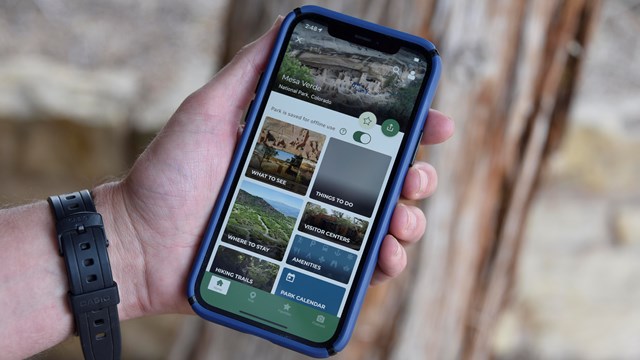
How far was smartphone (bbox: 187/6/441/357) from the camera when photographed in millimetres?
1171

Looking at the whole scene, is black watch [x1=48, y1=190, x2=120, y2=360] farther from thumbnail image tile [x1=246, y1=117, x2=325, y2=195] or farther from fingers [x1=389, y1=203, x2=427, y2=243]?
fingers [x1=389, y1=203, x2=427, y2=243]

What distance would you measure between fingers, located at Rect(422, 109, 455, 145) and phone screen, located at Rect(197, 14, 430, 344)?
4 cm

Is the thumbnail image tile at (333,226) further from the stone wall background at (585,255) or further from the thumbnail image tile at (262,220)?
the stone wall background at (585,255)

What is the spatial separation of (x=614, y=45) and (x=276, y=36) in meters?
2.51

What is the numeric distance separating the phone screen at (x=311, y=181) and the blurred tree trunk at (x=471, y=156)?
419mm

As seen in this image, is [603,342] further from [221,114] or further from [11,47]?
[11,47]

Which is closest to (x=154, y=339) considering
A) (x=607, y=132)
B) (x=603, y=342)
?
(x=603, y=342)

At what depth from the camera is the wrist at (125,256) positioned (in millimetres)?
1237

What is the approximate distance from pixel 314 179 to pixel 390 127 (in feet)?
0.42

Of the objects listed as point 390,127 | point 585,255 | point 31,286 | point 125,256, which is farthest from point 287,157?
point 585,255

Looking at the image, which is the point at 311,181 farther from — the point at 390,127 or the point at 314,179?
the point at 390,127

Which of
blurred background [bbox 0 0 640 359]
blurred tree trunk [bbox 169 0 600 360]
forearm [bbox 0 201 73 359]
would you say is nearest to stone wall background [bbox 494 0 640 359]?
blurred background [bbox 0 0 640 359]

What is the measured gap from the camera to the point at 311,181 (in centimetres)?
120

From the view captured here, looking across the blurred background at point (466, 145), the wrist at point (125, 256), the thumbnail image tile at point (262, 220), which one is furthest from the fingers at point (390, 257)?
the blurred background at point (466, 145)
